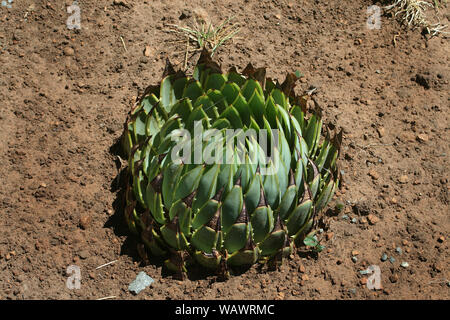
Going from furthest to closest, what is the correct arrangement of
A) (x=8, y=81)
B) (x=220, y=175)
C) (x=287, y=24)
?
1. (x=287, y=24)
2. (x=8, y=81)
3. (x=220, y=175)

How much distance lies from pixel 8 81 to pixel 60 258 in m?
1.39

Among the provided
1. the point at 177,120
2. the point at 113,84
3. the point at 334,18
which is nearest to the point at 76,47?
the point at 113,84

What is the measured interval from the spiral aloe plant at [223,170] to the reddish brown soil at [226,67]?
26 centimetres

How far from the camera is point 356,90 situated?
4230 millimetres

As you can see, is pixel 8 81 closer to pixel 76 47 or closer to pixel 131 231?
pixel 76 47

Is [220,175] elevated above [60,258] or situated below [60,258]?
above

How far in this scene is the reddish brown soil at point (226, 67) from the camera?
3404mm

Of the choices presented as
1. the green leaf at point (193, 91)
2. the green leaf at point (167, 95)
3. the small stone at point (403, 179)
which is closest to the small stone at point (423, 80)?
the small stone at point (403, 179)

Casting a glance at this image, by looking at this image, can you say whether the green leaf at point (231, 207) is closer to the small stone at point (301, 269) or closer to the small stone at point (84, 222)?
the small stone at point (301, 269)

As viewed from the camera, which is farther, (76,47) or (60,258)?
(76,47)

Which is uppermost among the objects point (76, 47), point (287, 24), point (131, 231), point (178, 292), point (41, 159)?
point (287, 24)

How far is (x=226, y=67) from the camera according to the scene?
4285 millimetres

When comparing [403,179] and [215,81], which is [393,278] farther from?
[215,81]

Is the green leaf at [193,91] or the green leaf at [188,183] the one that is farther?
the green leaf at [193,91]
